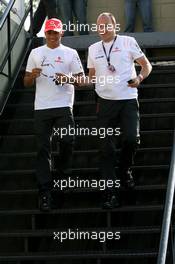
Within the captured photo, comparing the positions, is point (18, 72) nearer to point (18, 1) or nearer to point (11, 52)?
point (11, 52)

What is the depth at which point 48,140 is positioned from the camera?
641 centimetres

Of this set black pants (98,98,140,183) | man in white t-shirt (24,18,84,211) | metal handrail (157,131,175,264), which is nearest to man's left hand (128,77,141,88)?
black pants (98,98,140,183)

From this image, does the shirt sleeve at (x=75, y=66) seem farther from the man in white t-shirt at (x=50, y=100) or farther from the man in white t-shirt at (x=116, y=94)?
the man in white t-shirt at (x=116, y=94)

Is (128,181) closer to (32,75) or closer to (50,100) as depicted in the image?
(50,100)

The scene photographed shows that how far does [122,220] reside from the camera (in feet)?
21.7

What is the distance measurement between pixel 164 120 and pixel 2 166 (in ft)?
5.67

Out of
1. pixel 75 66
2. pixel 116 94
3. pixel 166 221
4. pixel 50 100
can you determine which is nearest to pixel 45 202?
pixel 50 100

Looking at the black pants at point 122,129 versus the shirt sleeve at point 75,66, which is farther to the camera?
the shirt sleeve at point 75,66

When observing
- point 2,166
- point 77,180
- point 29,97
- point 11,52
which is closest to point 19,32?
point 11,52

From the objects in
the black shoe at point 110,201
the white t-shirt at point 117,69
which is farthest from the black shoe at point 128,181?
the white t-shirt at point 117,69

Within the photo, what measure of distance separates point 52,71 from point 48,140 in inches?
23.8

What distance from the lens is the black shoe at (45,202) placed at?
6281 mm

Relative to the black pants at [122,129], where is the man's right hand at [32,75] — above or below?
above

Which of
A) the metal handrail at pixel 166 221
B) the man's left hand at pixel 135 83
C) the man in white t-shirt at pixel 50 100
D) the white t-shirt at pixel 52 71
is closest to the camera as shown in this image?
the metal handrail at pixel 166 221
